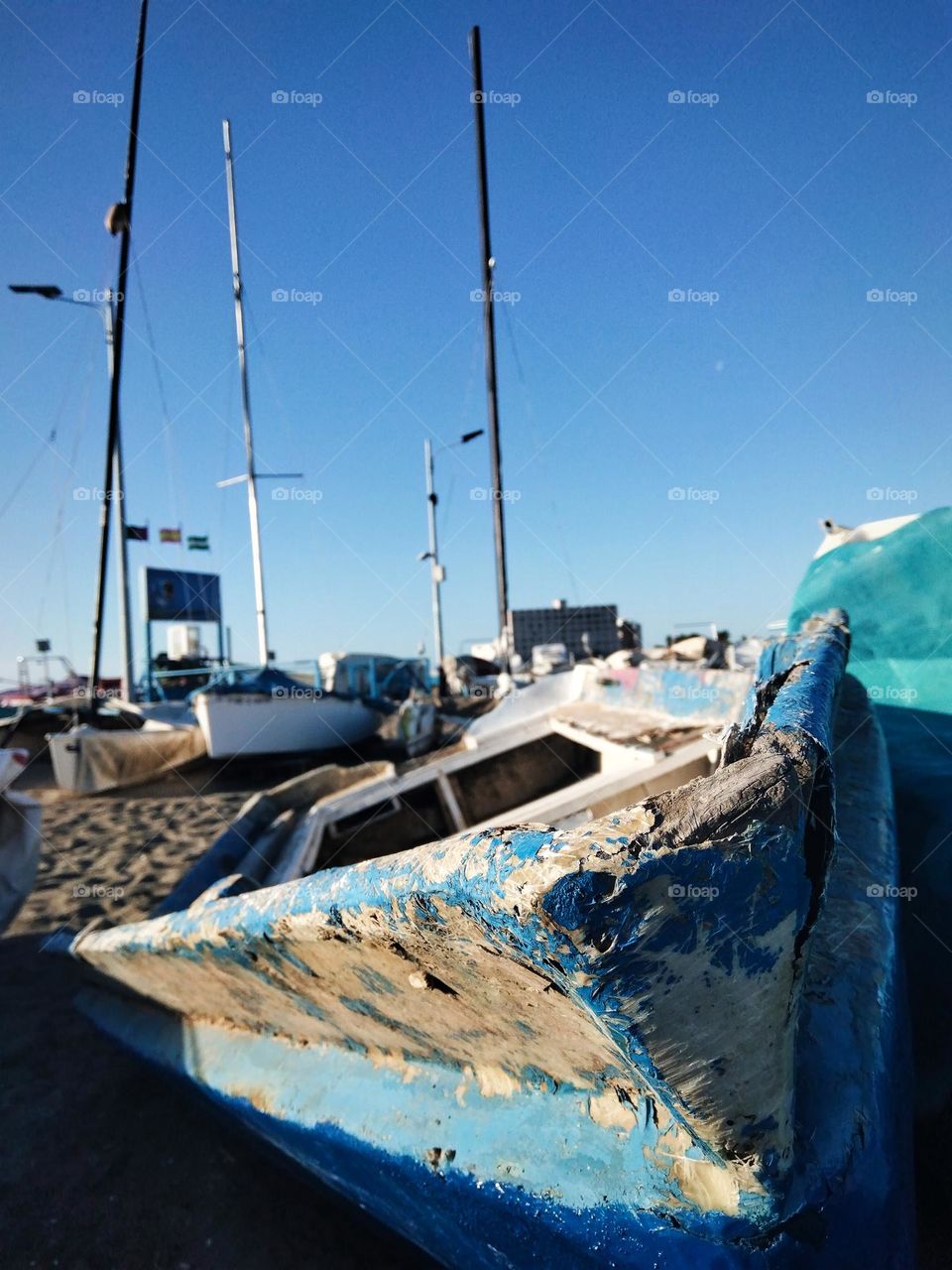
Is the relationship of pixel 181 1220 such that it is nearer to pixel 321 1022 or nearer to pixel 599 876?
pixel 321 1022

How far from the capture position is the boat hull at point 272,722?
10.0 meters

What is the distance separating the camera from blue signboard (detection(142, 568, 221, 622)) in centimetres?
1609

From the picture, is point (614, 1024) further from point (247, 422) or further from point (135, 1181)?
point (247, 422)

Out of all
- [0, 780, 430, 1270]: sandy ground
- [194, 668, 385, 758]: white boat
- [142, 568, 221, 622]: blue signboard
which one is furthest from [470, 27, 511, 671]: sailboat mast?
[0, 780, 430, 1270]: sandy ground

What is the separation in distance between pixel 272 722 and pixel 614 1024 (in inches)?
399

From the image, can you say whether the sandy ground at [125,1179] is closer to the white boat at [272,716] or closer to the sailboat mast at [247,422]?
the white boat at [272,716]

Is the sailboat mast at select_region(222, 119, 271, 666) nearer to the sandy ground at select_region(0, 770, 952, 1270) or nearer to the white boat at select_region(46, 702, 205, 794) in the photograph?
the white boat at select_region(46, 702, 205, 794)

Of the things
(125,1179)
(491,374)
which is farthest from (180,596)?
(125,1179)

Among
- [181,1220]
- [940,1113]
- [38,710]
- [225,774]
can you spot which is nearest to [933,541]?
[940,1113]

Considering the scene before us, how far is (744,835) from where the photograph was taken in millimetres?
726

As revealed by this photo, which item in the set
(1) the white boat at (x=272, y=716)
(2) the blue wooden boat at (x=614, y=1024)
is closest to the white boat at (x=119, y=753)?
(1) the white boat at (x=272, y=716)

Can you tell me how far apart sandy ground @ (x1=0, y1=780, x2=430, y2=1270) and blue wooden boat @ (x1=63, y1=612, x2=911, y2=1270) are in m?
0.31

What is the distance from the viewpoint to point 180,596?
16.8 metres

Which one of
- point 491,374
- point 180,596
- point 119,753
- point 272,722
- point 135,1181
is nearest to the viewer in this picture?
point 135,1181
